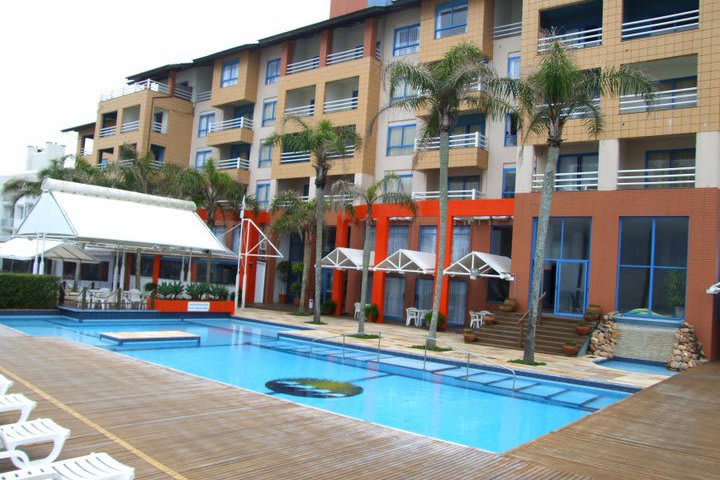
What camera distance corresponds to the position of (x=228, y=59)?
3816 centimetres

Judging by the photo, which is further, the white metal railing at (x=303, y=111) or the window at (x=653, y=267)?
the white metal railing at (x=303, y=111)

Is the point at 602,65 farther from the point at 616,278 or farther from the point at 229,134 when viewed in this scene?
the point at 229,134

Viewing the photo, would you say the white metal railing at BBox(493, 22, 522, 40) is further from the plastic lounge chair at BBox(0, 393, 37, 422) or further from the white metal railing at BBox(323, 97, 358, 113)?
the plastic lounge chair at BBox(0, 393, 37, 422)

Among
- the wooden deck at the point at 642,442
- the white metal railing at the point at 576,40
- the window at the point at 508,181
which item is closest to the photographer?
the wooden deck at the point at 642,442

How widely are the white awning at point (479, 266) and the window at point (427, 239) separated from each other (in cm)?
329

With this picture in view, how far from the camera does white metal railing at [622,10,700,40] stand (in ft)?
66.2

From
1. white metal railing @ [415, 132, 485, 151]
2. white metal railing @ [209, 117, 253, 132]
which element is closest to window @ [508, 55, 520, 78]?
white metal railing @ [415, 132, 485, 151]

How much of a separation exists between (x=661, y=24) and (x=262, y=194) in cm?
2319

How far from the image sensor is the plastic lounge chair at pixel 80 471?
4594 mm

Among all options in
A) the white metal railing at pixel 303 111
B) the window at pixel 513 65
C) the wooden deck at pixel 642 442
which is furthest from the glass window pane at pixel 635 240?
the white metal railing at pixel 303 111

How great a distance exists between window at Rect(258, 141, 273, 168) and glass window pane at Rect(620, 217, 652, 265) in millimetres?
21921

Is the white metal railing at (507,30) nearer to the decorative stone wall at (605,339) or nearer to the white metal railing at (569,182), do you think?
the white metal railing at (569,182)

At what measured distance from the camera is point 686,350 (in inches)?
690

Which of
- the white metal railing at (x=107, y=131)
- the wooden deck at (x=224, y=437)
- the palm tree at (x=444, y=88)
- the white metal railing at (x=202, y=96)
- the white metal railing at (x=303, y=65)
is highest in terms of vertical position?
the white metal railing at (x=303, y=65)
